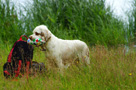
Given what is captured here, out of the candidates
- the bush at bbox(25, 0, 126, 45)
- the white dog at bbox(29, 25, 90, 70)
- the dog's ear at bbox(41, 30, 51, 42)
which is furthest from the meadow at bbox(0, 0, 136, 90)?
the dog's ear at bbox(41, 30, 51, 42)

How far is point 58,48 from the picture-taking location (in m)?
4.92

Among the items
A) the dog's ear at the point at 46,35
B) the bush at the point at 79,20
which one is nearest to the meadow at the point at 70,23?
the bush at the point at 79,20

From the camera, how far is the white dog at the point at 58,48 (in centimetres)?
471

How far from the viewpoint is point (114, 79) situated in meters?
4.10

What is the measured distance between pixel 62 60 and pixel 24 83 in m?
1.12

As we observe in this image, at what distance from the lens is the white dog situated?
185 inches

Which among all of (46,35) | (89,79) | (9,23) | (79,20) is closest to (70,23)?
(79,20)

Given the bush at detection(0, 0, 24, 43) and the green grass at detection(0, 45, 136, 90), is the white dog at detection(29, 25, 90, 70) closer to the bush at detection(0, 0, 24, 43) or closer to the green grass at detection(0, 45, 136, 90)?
the green grass at detection(0, 45, 136, 90)

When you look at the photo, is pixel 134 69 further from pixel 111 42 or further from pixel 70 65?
pixel 111 42

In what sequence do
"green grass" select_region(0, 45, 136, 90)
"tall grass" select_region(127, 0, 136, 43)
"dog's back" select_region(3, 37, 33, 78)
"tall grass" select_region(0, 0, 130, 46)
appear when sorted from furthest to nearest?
"tall grass" select_region(127, 0, 136, 43), "tall grass" select_region(0, 0, 130, 46), "dog's back" select_region(3, 37, 33, 78), "green grass" select_region(0, 45, 136, 90)

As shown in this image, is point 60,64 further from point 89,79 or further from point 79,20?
point 79,20

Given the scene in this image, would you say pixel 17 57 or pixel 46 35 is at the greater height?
pixel 46 35

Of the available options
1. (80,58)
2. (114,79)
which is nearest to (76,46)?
(80,58)

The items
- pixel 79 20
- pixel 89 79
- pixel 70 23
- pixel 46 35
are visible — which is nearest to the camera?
pixel 89 79
